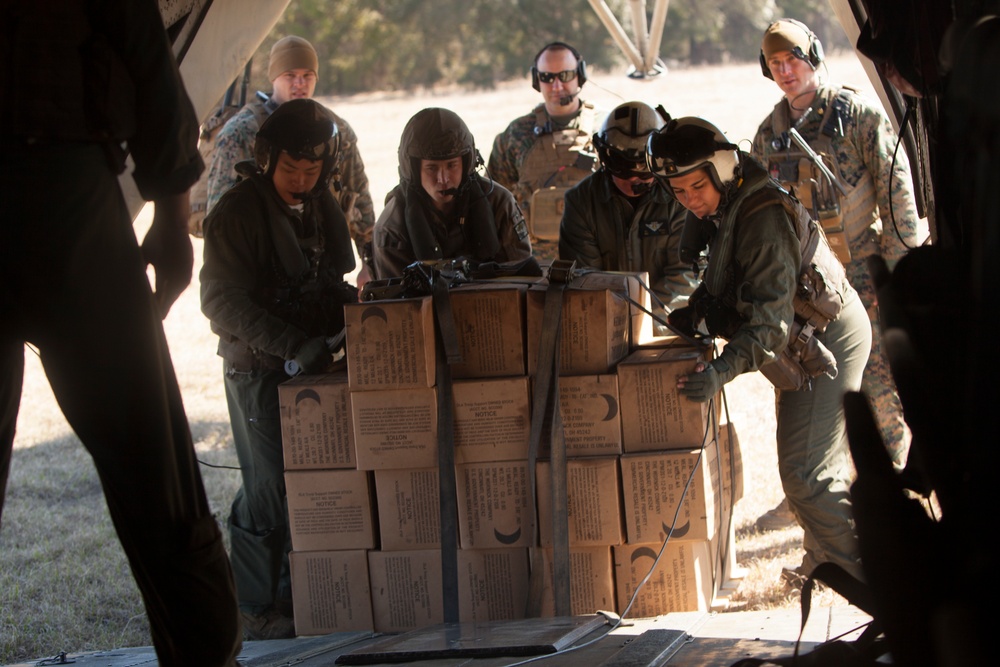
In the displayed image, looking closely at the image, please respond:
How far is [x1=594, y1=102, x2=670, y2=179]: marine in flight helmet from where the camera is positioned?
18.5 ft

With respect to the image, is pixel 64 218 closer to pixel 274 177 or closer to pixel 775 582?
pixel 274 177

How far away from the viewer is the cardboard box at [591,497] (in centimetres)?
449

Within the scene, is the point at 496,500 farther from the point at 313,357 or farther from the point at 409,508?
the point at 313,357

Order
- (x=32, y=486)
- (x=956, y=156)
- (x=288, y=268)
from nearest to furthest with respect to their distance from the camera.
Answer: (x=956, y=156), (x=288, y=268), (x=32, y=486)

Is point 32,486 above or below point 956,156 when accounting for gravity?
below

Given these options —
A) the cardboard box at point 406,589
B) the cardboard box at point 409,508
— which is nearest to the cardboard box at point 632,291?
the cardboard box at point 409,508

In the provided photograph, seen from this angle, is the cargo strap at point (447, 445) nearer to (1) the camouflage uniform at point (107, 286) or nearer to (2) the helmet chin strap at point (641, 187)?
(2) the helmet chin strap at point (641, 187)

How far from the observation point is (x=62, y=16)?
8.40 feet

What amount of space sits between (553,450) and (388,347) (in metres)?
0.74

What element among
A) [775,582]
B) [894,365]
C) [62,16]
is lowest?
[775,582]

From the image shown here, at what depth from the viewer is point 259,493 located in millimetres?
5344

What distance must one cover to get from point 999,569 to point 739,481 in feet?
9.99

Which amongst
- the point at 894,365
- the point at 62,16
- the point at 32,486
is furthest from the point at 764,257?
the point at 32,486

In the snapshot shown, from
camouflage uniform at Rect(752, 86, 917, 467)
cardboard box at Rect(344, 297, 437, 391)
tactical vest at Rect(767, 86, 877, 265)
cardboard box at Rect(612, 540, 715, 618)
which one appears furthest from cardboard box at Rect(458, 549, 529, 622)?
tactical vest at Rect(767, 86, 877, 265)
